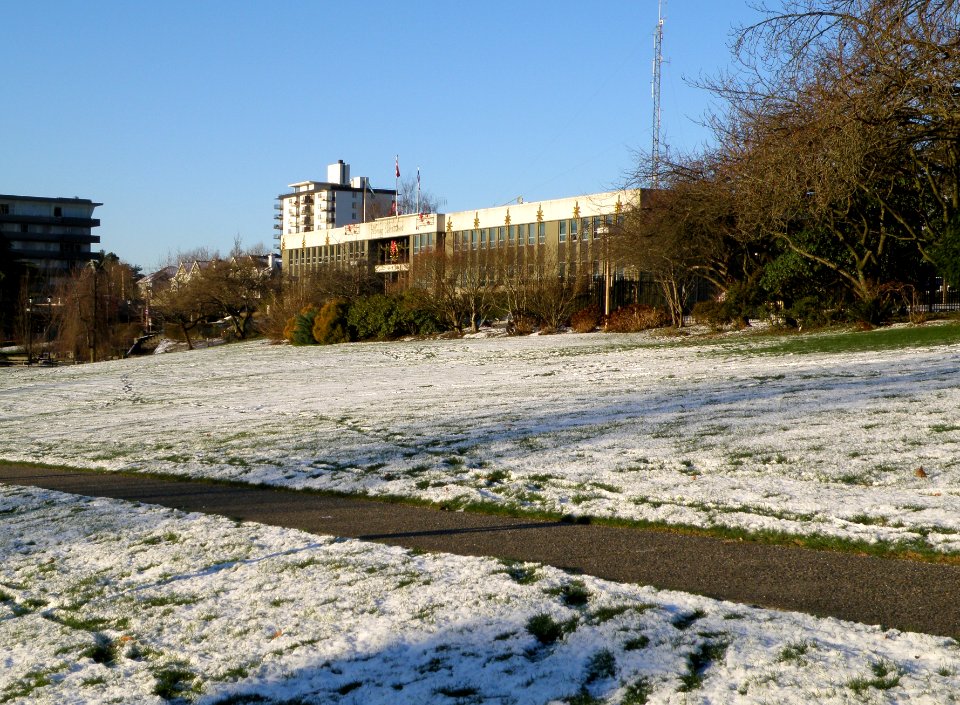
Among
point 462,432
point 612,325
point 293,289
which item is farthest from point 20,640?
point 293,289

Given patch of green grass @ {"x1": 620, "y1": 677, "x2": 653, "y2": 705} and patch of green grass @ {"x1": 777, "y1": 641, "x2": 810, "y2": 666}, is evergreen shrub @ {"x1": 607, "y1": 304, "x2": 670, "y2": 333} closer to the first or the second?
patch of green grass @ {"x1": 777, "y1": 641, "x2": 810, "y2": 666}

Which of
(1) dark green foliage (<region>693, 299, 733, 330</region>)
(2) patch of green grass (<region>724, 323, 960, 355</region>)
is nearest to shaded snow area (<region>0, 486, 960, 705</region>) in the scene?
(2) patch of green grass (<region>724, 323, 960, 355</region>)

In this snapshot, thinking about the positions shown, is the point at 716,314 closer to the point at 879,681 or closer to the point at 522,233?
the point at 879,681

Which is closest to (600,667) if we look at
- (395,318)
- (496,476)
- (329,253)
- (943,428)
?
(496,476)

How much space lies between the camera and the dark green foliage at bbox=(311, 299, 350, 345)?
4647 centimetres

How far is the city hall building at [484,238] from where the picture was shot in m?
41.9

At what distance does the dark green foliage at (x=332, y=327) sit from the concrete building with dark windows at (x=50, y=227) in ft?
278

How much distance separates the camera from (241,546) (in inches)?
321

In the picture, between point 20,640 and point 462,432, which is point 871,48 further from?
point 20,640

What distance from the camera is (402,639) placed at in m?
5.72

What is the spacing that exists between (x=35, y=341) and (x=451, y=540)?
67526 mm

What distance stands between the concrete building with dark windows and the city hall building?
50278 mm

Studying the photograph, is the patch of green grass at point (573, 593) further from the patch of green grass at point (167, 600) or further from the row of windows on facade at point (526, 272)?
the row of windows on facade at point (526, 272)

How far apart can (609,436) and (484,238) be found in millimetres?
51585
